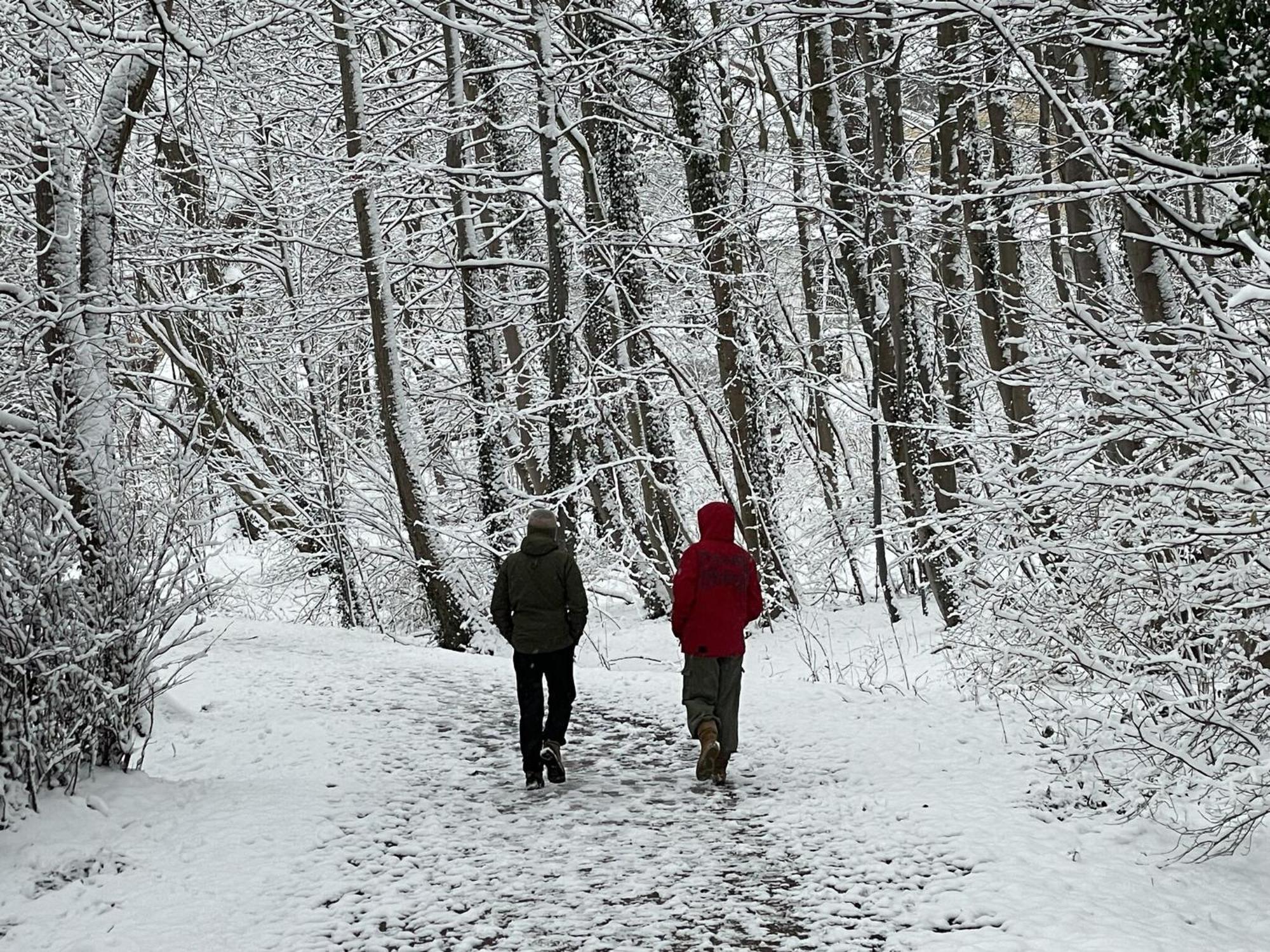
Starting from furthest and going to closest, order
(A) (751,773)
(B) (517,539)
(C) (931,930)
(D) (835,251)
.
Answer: (D) (835,251)
(B) (517,539)
(A) (751,773)
(C) (931,930)

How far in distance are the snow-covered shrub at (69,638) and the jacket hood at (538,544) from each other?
7.62ft

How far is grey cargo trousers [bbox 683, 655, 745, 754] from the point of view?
8.29 metres

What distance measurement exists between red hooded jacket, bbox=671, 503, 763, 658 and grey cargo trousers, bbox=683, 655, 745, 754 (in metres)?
0.09

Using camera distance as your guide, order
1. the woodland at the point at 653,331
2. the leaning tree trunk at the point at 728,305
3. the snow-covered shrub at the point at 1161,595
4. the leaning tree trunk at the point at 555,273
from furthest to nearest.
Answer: the leaning tree trunk at the point at 555,273 < the leaning tree trunk at the point at 728,305 < the woodland at the point at 653,331 < the snow-covered shrub at the point at 1161,595

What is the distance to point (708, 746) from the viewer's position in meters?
8.27

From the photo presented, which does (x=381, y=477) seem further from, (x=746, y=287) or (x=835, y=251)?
(x=835, y=251)

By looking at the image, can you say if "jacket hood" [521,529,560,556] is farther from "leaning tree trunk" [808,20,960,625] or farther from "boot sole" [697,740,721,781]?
"leaning tree trunk" [808,20,960,625]

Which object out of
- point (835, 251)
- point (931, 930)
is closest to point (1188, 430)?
point (931, 930)

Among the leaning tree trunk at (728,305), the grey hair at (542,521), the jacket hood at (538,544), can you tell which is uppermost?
the leaning tree trunk at (728,305)

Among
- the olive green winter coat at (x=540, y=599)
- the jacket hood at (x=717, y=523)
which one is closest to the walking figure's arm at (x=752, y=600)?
the jacket hood at (x=717, y=523)

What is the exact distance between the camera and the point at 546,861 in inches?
266

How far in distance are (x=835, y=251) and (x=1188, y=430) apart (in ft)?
58.7

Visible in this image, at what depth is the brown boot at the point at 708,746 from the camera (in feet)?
27.1

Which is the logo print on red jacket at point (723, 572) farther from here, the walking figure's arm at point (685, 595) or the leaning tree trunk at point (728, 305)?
the leaning tree trunk at point (728, 305)
